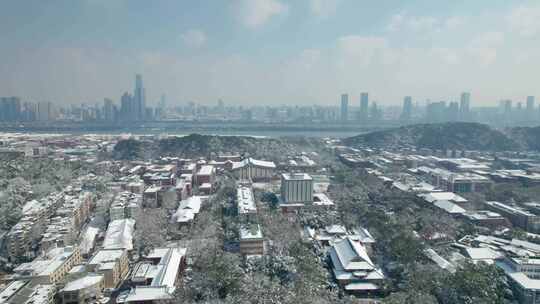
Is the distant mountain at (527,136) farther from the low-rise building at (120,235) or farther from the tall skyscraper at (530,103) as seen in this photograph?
the tall skyscraper at (530,103)

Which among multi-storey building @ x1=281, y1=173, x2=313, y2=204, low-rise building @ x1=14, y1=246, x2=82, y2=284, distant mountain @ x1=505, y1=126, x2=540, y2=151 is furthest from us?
distant mountain @ x1=505, y1=126, x2=540, y2=151

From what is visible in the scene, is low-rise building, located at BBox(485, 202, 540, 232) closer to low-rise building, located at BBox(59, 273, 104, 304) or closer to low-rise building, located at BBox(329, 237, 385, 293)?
low-rise building, located at BBox(329, 237, 385, 293)

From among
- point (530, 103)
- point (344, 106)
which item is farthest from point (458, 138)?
point (530, 103)

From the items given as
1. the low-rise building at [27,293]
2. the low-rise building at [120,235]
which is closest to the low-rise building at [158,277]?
the low-rise building at [120,235]

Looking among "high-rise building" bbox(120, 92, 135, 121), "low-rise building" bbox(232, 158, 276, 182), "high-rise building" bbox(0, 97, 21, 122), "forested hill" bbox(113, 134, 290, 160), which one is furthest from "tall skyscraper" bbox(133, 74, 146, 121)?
"low-rise building" bbox(232, 158, 276, 182)

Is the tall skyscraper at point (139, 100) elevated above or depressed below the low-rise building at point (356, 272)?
above

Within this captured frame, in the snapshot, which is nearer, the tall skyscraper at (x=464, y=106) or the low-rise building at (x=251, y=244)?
the low-rise building at (x=251, y=244)
